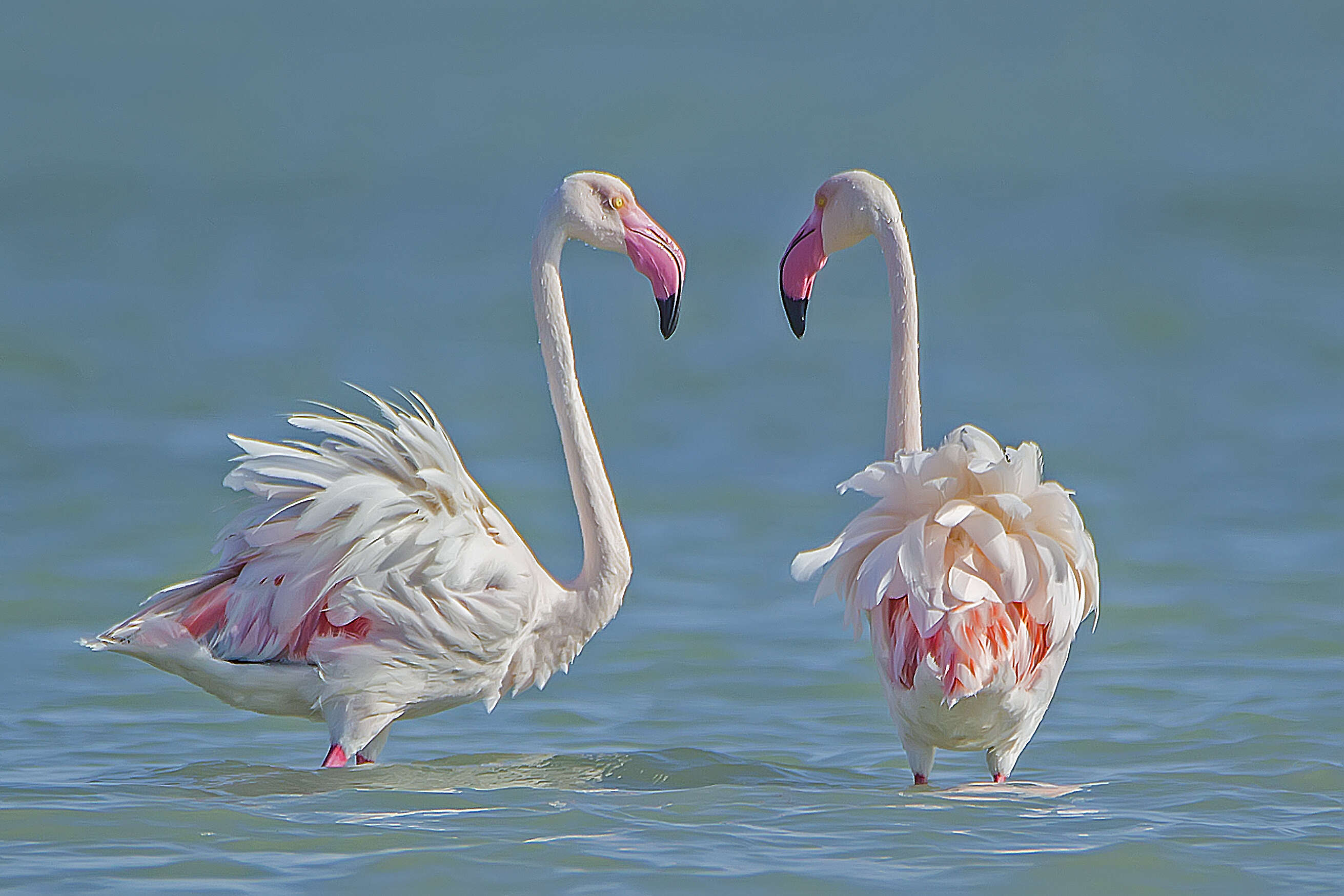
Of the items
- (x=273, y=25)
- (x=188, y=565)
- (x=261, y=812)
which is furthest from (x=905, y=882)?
(x=273, y=25)

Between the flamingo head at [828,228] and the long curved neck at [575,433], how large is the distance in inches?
31.0

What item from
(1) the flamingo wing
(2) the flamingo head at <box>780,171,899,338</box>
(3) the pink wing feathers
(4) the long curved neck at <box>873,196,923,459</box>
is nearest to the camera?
(3) the pink wing feathers

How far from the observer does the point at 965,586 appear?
17.4 feet

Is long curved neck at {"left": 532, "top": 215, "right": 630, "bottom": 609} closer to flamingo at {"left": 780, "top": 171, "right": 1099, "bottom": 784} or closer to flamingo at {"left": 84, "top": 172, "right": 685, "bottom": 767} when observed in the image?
flamingo at {"left": 84, "top": 172, "right": 685, "bottom": 767}

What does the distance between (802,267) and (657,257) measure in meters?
0.51

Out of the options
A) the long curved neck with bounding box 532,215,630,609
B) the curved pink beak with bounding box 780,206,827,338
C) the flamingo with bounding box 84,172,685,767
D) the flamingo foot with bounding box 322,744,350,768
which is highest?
the curved pink beak with bounding box 780,206,827,338

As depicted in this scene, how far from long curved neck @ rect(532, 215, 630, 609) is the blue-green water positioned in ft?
2.31

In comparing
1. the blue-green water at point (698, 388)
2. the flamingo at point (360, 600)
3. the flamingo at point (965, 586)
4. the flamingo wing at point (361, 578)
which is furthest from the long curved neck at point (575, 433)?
the flamingo at point (965, 586)

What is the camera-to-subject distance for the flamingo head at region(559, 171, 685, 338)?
6523mm

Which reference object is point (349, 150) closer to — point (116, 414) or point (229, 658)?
point (116, 414)

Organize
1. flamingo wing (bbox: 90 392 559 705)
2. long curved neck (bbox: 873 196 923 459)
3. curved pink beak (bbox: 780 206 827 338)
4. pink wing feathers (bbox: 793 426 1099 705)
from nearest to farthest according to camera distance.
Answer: pink wing feathers (bbox: 793 426 1099 705) < flamingo wing (bbox: 90 392 559 705) < long curved neck (bbox: 873 196 923 459) < curved pink beak (bbox: 780 206 827 338)

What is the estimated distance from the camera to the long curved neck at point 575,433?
6309 mm

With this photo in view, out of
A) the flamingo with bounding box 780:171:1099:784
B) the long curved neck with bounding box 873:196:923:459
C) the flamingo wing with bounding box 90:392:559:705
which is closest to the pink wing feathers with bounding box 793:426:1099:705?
the flamingo with bounding box 780:171:1099:784

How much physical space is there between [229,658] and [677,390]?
26.8 feet
